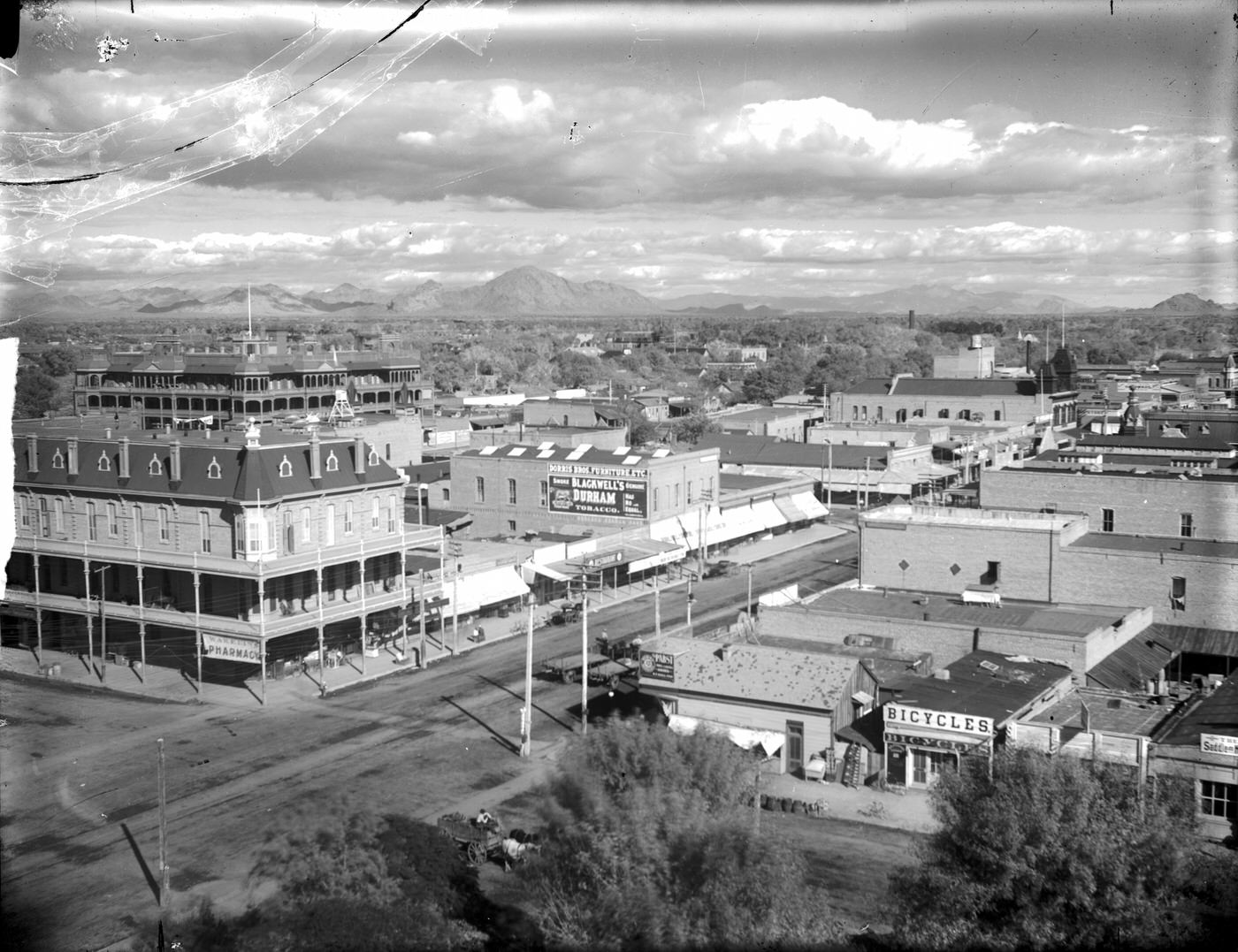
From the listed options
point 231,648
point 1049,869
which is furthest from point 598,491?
point 1049,869

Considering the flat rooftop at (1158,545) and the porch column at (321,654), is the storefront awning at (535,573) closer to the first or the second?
the porch column at (321,654)

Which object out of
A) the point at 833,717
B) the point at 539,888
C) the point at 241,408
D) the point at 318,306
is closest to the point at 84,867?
the point at 539,888

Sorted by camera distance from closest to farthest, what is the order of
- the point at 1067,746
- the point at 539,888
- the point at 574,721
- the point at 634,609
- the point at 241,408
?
the point at 539,888 < the point at 1067,746 < the point at 574,721 < the point at 634,609 < the point at 241,408

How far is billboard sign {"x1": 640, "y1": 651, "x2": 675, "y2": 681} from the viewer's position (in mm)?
29688

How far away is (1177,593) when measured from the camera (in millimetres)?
36844

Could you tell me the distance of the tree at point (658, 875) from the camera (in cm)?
1228

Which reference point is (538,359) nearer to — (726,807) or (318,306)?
(318,306)

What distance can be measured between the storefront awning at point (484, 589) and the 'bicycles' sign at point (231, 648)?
741 cm

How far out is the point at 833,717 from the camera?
27422mm

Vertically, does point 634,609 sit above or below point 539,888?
below

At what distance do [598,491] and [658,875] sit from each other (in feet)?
136

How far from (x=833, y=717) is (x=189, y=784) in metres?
13.8

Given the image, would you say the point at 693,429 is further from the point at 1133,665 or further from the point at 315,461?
the point at 1133,665

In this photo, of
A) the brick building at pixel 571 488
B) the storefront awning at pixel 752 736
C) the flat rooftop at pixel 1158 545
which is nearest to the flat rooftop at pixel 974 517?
the flat rooftop at pixel 1158 545
